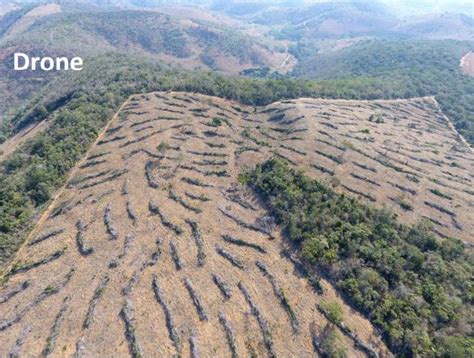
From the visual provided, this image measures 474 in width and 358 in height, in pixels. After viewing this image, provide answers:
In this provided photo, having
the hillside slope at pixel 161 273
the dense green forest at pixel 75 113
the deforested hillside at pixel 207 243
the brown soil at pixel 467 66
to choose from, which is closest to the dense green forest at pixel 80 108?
the dense green forest at pixel 75 113

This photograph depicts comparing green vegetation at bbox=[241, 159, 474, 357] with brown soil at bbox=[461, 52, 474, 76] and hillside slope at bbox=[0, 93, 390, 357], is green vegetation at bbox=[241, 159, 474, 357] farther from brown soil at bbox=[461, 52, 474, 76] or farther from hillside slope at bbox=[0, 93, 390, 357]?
brown soil at bbox=[461, 52, 474, 76]

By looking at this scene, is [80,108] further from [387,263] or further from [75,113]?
[387,263]

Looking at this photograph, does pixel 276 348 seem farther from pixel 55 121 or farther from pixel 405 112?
pixel 405 112

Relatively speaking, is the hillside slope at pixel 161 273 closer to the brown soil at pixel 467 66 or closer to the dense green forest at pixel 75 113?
the dense green forest at pixel 75 113

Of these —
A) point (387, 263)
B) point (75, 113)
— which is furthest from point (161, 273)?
point (75, 113)

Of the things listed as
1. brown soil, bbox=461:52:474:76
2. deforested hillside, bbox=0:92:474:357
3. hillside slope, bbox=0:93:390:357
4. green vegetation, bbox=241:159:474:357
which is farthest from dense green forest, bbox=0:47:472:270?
brown soil, bbox=461:52:474:76

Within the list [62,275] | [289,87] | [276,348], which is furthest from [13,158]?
[289,87]
